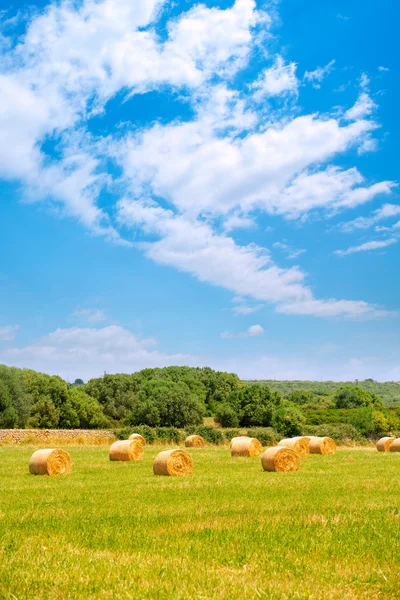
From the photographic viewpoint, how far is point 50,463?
1967 cm

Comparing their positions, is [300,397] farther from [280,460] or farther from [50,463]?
[50,463]

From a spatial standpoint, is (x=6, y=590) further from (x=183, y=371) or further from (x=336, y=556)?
(x=183, y=371)

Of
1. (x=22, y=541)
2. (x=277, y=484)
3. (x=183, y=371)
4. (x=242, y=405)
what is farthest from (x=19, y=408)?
(x=22, y=541)

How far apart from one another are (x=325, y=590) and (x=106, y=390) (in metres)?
91.5

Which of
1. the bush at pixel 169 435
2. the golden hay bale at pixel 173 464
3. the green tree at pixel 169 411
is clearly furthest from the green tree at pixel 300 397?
the golden hay bale at pixel 173 464

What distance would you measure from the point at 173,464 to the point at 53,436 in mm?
32146

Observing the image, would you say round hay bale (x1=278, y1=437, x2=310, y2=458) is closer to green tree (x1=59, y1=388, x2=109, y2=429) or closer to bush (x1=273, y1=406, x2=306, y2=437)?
bush (x1=273, y1=406, x2=306, y2=437)

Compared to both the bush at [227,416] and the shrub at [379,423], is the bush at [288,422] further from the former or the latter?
the bush at [227,416]

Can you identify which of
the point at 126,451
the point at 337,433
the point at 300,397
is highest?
the point at 300,397

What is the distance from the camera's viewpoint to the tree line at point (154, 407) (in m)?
70.9

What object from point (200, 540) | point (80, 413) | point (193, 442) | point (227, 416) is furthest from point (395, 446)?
point (227, 416)

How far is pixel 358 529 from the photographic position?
1031cm

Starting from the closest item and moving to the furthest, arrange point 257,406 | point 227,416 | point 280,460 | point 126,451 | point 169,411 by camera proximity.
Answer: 1. point 280,460
2. point 126,451
3. point 169,411
4. point 227,416
5. point 257,406

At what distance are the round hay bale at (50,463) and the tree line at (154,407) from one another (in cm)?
3358
